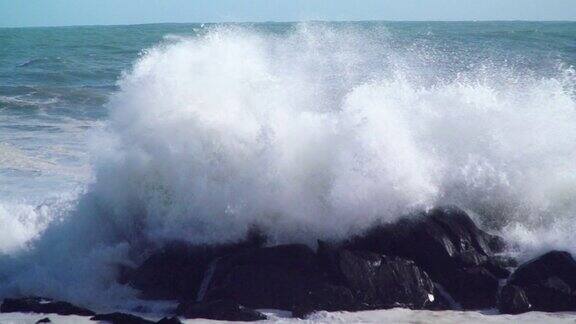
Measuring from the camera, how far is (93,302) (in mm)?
5977

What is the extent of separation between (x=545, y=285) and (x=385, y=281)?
144cm

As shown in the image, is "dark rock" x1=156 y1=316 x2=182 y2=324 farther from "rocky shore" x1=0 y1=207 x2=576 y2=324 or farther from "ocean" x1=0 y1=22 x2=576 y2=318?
"ocean" x1=0 y1=22 x2=576 y2=318

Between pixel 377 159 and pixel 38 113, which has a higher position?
pixel 38 113

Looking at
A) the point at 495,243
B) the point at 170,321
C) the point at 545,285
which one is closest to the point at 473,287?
the point at 545,285

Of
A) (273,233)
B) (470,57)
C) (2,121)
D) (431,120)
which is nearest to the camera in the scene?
(273,233)

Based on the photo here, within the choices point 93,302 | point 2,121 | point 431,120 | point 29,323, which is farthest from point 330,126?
point 2,121

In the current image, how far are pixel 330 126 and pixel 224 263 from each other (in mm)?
2165

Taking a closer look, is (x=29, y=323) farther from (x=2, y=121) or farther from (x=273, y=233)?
(x=2, y=121)

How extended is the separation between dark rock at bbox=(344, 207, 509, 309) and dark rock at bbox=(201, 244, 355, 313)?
22.9 inches

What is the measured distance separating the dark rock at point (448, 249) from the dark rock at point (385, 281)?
20cm

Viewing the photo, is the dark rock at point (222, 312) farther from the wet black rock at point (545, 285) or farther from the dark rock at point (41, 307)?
the wet black rock at point (545, 285)

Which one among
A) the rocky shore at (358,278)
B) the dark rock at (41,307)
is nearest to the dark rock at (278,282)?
the rocky shore at (358,278)

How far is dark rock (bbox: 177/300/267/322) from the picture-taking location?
5.40 metres

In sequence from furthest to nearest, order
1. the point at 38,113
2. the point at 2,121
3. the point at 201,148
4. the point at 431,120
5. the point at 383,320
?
the point at 38,113, the point at 2,121, the point at 431,120, the point at 201,148, the point at 383,320
